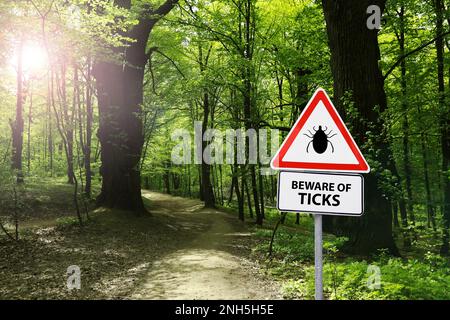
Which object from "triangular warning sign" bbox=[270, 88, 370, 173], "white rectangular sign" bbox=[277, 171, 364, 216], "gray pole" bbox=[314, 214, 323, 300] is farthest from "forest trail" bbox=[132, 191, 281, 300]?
"triangular warning sign" bbox=[270, 88, 370, 173]

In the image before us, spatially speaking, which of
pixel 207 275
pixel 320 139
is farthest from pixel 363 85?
pixel 207 275

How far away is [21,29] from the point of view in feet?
31.2

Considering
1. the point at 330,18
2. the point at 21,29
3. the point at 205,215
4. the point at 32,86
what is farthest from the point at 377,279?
the point at 32,86

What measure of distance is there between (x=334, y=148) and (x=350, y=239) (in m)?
5.60

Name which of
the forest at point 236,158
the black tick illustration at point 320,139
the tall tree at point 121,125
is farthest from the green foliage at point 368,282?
the tall tree at point 121,125

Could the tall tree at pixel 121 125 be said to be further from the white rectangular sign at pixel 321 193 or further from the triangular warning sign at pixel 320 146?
the white rectangular sign at pixel 321 193

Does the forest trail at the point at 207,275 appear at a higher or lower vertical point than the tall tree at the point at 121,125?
lower

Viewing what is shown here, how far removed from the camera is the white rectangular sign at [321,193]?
3.27 metres

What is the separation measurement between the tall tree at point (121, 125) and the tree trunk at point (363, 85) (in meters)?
9.88

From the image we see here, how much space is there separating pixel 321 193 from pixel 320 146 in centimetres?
50

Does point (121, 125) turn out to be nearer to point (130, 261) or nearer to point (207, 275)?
point (130, 261)

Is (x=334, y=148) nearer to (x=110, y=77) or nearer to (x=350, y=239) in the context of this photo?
(x=350, y=239)

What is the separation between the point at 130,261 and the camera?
9438 millimetres

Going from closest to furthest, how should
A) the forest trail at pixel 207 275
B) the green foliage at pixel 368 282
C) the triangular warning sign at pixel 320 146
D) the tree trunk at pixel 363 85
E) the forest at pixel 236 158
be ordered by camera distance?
the triangular warning sign at pixel 320 146, the green foliage at pixel 368 282, the forest trail at pixel 207 275, the forest at pixel 236 158, the tree trunk at pixel 363 85
